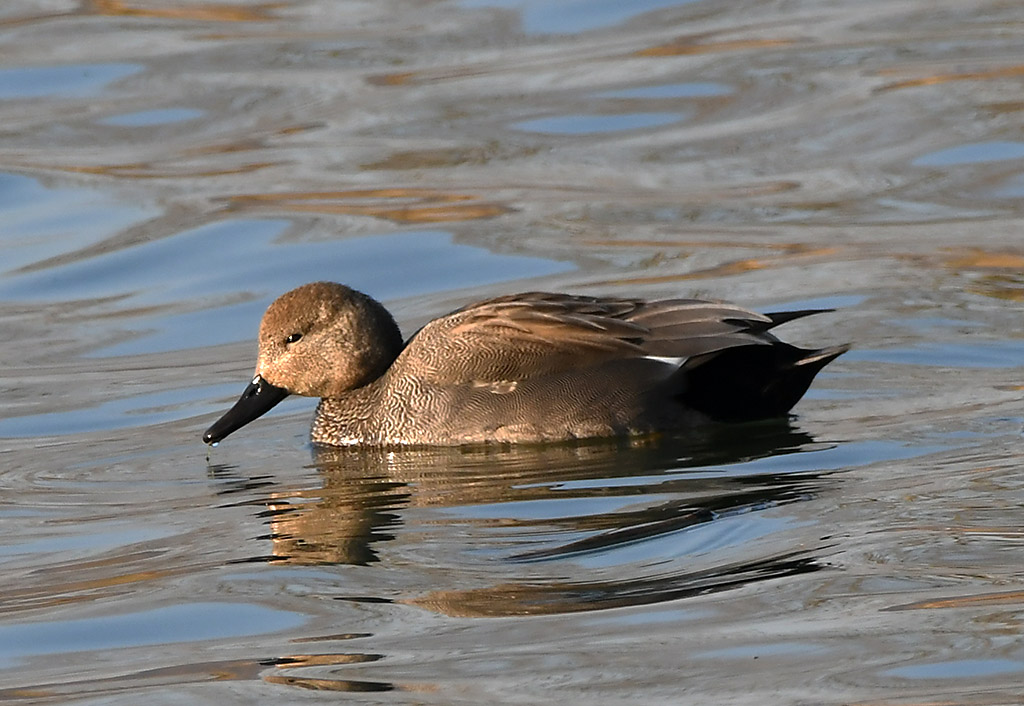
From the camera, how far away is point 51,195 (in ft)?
40.7

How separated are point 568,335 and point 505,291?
2826 mm

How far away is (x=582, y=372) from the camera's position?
739cm

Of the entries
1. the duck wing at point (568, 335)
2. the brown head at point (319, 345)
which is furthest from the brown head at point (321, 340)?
the duck wing at point (568, 335)

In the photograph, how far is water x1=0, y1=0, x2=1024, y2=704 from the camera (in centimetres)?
487

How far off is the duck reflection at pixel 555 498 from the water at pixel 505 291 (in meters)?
0.02

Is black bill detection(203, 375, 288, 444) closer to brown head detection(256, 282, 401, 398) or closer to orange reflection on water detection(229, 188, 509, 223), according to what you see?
brown head detection(256, 282, 401, 398)

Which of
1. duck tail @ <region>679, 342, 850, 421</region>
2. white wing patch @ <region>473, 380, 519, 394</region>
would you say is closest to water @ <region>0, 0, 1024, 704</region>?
duck tail @ <region>679, 342, 850, 421</region>

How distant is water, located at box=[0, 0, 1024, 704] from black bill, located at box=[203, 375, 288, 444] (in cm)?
10

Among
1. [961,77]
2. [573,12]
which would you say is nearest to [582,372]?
[961,77]

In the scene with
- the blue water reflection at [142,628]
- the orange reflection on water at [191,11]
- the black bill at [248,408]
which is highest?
the orange reflection on water at [191,11]

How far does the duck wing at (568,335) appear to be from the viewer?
7.33 metres

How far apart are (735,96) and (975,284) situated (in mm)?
3973

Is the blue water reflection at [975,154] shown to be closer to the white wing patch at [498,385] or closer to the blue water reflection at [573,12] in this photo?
the blue water reflection at [573,12]

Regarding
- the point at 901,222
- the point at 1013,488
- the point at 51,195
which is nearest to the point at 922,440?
the point at 1013,488
